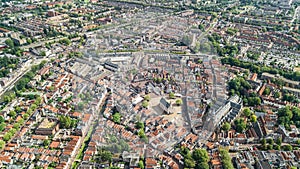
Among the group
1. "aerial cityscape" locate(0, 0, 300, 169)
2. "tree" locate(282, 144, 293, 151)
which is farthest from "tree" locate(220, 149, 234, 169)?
"tree" locate(282, 144, 293, 151)

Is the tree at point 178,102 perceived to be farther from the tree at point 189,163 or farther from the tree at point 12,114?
the tree at point 12,114

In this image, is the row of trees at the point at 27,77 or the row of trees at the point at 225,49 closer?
the row of trees at the point at 27,77

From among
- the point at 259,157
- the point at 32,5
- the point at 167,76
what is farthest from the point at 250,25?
the point at 32,5

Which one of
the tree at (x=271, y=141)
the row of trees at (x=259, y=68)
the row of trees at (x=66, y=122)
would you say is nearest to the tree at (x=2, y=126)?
the row of trees at (x=66, y=122)

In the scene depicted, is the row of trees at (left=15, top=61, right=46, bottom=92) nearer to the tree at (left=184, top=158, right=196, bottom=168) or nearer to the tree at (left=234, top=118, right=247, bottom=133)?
the tree at (left=184, top=158, right=196, bottom=168)

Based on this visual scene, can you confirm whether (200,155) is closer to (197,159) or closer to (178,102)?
(197,159)

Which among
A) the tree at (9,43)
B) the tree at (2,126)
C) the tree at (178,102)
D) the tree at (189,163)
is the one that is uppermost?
the tree at (9,43)

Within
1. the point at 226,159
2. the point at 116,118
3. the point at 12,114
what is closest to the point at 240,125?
the point at 226,159

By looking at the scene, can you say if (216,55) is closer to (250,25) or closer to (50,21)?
(250,25)
